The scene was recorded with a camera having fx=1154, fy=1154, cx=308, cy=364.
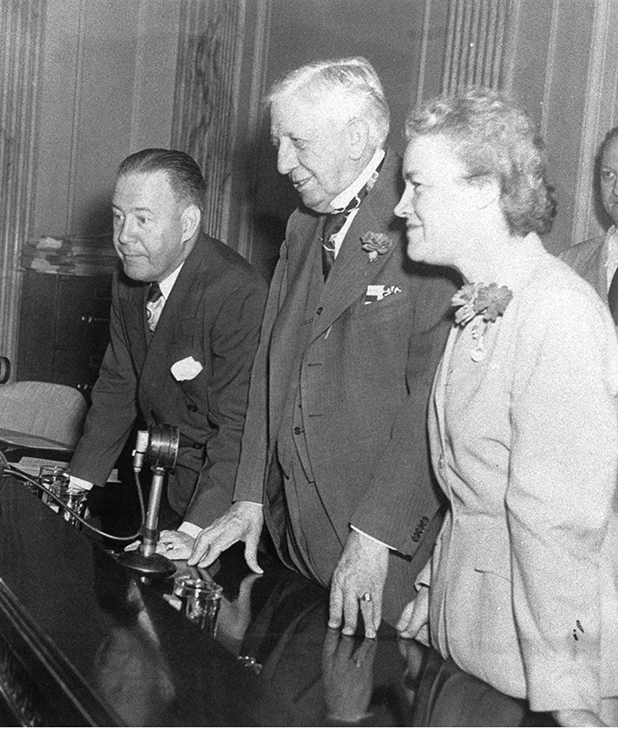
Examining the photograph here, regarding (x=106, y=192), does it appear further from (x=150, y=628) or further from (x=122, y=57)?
(x=150, y=628)

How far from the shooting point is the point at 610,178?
392 cm

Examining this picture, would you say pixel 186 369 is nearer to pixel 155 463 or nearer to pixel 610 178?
pixel 155 463

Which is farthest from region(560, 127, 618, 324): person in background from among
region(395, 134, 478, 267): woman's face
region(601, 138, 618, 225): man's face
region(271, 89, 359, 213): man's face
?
region(395, 134, 478, 267): woman's face

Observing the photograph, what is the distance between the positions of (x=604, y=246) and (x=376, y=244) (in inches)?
61.7

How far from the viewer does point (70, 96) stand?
799 centimetres

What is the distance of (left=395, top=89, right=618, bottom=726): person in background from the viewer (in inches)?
67.7

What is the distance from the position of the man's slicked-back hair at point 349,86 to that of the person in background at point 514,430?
0.54 m

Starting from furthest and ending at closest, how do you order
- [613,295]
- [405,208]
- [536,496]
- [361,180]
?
[613,295] → [361,180] → [405,208] → [536,496]

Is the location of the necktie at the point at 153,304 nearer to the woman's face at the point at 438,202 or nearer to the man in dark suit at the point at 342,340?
the man in dark suit at the point at 342,340

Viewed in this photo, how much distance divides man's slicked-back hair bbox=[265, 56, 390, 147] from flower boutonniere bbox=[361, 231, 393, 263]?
0.22 meters

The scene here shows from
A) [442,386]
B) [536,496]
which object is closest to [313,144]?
[442,386]

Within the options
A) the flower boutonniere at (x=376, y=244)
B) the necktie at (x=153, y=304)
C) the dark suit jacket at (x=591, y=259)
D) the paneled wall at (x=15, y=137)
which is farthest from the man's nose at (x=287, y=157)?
the paneled wall at (x=15, y=137)

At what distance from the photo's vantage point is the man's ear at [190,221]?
3.15 m

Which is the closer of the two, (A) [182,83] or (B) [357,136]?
(B) [357,136]
